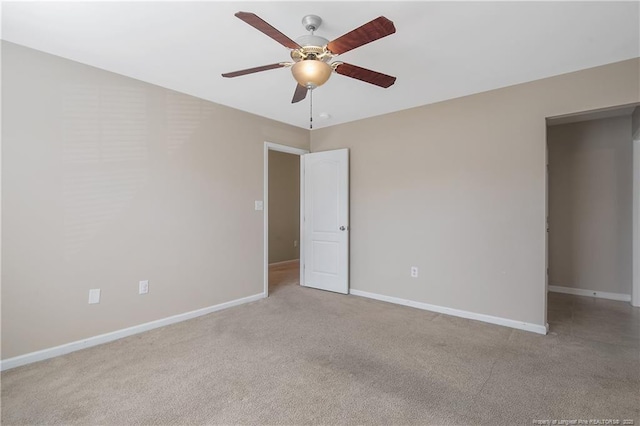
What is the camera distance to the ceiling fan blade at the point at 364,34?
1543 mm

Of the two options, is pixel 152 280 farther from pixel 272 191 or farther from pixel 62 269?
pixel 272 191

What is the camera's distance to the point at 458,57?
2.52 m

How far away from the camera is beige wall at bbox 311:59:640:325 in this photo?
9.68ft

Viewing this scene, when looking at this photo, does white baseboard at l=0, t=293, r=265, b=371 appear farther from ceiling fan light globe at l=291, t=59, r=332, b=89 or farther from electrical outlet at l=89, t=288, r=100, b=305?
ceiling fan light globe at l=291, t=59, r=332, b=89

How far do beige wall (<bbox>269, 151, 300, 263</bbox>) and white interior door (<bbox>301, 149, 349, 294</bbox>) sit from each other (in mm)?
1931

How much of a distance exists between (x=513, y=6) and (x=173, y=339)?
12.0 ft

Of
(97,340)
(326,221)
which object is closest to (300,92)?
(326,221)

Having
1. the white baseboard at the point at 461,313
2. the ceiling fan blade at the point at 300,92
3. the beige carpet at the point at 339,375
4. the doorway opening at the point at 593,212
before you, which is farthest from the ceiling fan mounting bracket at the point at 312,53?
the doorway opening at the point at 593,212

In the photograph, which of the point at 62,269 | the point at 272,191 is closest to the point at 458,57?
the point at 62,269

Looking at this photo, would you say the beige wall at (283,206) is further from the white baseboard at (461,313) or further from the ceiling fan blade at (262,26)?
the ceiling fan blade at (262,26)

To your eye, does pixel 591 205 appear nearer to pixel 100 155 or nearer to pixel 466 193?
pixel 466 193

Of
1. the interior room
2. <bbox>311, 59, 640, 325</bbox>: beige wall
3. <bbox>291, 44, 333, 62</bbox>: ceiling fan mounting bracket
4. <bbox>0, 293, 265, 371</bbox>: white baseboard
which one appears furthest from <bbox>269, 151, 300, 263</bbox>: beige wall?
<bbox>291, 44, 333, 62</bbox>: ceiling fan mounting bracket

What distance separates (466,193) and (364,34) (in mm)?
2349

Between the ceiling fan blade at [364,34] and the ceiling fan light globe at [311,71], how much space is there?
0.37 ft
